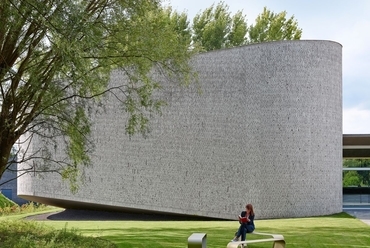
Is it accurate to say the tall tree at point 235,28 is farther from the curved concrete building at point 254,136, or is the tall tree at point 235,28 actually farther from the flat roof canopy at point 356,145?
the curved concrete building at point 254,136

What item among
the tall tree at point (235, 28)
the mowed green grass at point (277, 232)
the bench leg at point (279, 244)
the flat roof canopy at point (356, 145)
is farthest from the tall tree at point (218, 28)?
the bench leg at point (279, 244)

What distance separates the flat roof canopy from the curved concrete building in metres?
2.69

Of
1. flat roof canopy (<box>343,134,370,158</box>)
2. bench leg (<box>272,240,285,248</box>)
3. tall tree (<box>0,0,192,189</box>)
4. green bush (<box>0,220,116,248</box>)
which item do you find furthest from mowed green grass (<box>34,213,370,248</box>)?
flat roof canopy (<box>343,134,370,158</box>)

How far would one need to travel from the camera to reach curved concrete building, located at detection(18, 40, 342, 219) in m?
17.1

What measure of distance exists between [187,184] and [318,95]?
5.03 m

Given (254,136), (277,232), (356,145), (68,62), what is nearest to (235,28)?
(356,145)

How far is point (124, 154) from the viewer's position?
765 inches

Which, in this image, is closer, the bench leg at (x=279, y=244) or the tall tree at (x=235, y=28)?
the bench leg at (x=279, y=244)

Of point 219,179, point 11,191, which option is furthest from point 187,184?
point 11,191

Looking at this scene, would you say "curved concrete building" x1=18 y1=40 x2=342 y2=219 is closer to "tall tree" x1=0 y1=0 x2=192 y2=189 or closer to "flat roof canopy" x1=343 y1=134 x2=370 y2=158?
"flat roof canopy" x1=343 y1=134 x2=370 y2=158

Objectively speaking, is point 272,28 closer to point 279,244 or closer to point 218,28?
point 218,28

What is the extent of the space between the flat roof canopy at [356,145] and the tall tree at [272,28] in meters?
11.4

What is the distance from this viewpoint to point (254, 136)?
17.2m

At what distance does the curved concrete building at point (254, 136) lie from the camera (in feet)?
56.1
